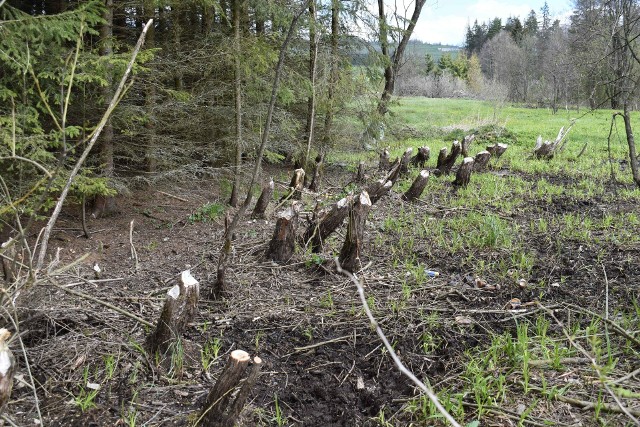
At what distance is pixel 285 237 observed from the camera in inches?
198

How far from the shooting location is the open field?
2.76 meters

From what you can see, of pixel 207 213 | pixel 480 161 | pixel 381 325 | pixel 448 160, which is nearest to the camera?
pixel 381 325

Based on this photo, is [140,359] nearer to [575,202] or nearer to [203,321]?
[203,321]

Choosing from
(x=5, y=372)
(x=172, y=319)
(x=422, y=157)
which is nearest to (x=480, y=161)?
(x=422, y=157)

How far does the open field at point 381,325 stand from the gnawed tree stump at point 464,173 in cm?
153

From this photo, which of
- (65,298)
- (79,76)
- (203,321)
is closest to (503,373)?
(203,321)

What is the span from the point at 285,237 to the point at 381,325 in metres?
1.70

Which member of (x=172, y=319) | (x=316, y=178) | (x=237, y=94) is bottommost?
(x=172, y=319)

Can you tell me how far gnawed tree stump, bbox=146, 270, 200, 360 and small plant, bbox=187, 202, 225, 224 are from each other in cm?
403

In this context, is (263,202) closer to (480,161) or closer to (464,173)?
(464,173)

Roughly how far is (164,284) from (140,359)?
1544mm

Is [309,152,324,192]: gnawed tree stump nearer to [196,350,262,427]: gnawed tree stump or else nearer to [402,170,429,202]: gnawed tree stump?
[402,170,429,202]: gnawed tree stump

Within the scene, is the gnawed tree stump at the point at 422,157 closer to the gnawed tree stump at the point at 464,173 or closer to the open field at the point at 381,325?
the gnawed tree stump at the point at 464,173

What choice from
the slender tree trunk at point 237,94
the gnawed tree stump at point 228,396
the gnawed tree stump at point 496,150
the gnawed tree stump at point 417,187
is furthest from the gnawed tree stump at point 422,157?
the gnawed tree stump at point 228,396
